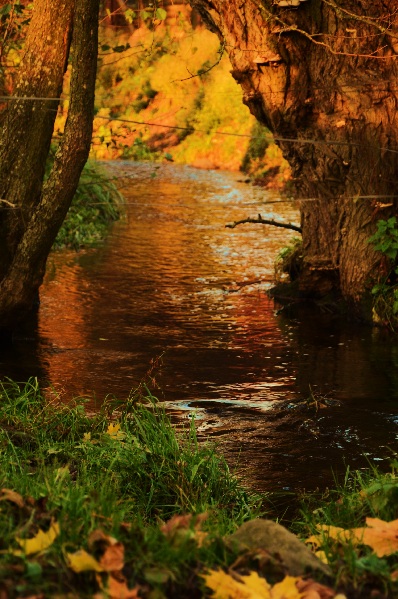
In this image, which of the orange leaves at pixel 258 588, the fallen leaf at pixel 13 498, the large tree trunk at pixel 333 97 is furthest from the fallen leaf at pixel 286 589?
the large tree trunk at pixel 333 97

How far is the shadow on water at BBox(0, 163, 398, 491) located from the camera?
6.66m

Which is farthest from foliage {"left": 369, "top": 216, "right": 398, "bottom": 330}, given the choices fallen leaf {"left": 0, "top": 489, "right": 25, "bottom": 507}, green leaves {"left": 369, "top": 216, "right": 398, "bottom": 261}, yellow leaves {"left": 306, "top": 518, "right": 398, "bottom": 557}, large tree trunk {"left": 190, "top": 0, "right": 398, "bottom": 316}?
fallen leaf {"left": 0, "top": 489, "right": 25, "bottom": 507}

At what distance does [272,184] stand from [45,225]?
1380cm

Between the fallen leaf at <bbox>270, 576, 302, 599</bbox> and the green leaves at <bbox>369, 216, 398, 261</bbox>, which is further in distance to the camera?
the green leaves at <bbox>369, 216, 398, 261</bbox>

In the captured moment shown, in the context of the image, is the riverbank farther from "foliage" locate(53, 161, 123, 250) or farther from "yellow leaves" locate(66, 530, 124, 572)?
"foliage" locate(53, 161, 123, 250)

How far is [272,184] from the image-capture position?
22.0 m

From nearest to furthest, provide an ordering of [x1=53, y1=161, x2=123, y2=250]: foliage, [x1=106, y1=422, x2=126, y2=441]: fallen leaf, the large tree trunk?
[x1=106, y1=422, x2=126, y2=441]: fallen leaf → the large tree trunk → [x1=53, y1=161, x2=123, y2=250]: foliage

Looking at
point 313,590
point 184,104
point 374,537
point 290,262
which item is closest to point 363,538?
point 374,537

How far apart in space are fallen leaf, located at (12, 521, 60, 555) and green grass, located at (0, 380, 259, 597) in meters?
0.03

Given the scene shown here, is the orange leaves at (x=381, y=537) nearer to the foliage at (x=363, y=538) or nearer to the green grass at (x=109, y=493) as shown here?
the foliage at (x=363, y=538)

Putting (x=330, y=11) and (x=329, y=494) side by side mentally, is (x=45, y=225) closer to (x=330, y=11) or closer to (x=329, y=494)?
(x=330, y=11)

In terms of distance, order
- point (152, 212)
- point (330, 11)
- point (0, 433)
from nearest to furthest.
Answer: point (0, 433) < point (330, 11) < point (152, 212)

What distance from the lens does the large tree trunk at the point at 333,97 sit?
9336 millimetres

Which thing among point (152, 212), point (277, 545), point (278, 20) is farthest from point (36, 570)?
point (152, 212)
